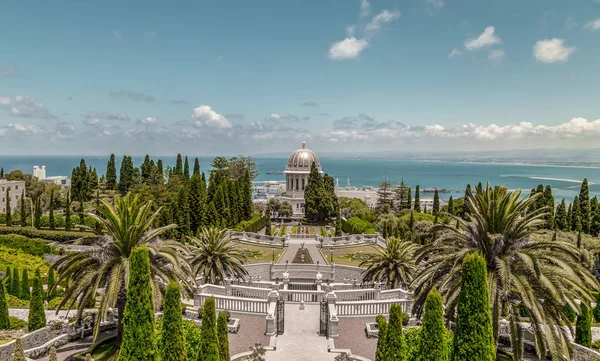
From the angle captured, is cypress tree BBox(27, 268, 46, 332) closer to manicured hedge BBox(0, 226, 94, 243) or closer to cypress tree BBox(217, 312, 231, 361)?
cypress tree BBox(217, 312, 231, 361)

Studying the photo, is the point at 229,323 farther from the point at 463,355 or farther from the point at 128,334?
the point at 463,355

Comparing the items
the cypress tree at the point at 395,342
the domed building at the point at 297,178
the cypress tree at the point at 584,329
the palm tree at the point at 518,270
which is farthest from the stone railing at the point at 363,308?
the domed building at the point at 297,178

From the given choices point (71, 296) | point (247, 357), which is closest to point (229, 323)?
point (247, 357)

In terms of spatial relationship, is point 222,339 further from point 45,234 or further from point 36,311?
point 45,234

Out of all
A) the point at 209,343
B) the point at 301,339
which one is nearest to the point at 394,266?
the point at 301,339

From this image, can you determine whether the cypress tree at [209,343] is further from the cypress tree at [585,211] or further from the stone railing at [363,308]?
the cypress tree at [585,211]

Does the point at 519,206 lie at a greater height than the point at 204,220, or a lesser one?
greater
